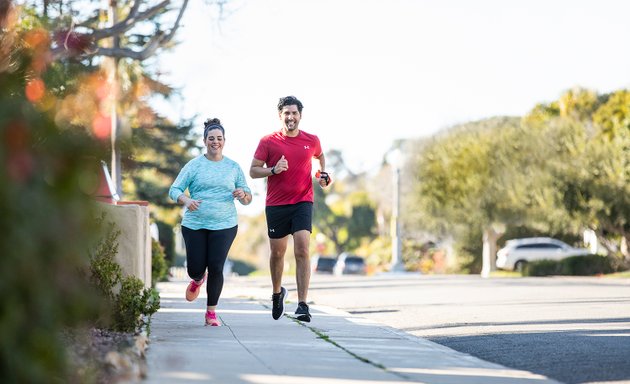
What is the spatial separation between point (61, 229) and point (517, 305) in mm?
13575

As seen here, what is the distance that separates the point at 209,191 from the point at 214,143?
47 centimetres

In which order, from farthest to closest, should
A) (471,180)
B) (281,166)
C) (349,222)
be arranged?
(349,222)
(471,180)
(281,166)

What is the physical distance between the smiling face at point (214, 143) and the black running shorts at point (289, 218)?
0.81 metres

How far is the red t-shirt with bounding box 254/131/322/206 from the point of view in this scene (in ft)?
40.2

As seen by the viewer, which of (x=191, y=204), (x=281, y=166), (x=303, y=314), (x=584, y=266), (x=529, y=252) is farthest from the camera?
(x=529, y=252)

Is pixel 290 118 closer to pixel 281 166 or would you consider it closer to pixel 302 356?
pixel 281 166

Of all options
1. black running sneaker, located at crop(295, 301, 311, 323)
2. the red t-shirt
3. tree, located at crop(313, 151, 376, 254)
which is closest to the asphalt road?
black running sneaker, located at crop(295, 301, 311, 323)

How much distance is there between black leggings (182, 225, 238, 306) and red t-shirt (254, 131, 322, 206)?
76cm

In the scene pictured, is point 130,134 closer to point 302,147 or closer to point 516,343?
point 516,343

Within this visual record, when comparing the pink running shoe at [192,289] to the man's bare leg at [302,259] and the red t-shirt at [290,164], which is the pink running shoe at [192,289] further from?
the red t-shirt at [290,164]

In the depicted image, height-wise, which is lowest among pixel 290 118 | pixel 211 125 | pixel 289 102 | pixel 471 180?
pixel 211 125

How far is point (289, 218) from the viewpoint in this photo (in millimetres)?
12305

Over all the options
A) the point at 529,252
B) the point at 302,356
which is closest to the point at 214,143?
the point at 302,356

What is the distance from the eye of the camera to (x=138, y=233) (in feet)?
39.8
